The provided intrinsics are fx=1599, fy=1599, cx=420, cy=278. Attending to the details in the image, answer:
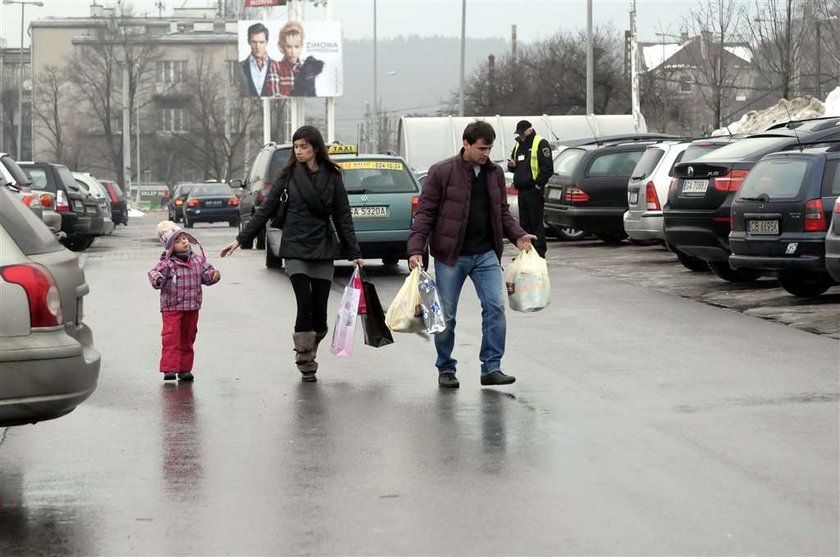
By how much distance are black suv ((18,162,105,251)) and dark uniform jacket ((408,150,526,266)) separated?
60.6 ft

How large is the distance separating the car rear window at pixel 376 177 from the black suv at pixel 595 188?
513cm

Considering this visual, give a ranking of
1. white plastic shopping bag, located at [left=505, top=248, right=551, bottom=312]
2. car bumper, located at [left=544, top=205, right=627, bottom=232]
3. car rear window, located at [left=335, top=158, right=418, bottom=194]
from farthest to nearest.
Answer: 1. car bumper, located at [left=544, top=205, right=627, bottom=232]
2. car rear window, located at [left=335, top=158, right=418, bottom=194]
3. white plastic shopping bag, located at [left=505, top=248, right=551, bottom=312]

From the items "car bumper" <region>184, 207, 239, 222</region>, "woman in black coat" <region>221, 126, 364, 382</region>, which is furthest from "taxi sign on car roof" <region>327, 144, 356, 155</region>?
"car bumper" <region>184, 207, 239, 222</region>

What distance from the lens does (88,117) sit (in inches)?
4569

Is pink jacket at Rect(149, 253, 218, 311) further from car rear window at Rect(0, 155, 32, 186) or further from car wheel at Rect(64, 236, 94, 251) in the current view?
car wheel at Rect(64, 236, 94, 251)

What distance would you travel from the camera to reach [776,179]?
595 inches

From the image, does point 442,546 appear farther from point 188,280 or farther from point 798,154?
point 798,154

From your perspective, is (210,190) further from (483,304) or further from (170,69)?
(170,69)

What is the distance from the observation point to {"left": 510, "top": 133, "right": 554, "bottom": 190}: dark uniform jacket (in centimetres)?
2127

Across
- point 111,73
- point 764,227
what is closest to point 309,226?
point 764,227

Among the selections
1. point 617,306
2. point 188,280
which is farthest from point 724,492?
point 617,306

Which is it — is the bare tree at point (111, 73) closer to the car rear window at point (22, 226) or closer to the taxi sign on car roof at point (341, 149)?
the taxi sign on car roof at point (341, 149)

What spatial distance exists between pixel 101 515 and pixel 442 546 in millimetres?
1512

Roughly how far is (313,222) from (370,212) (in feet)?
28.1
